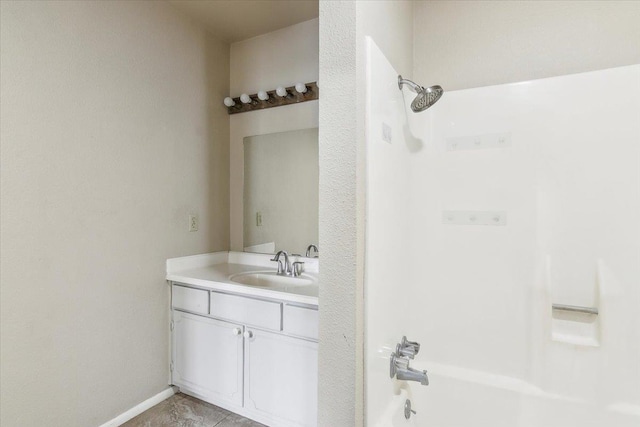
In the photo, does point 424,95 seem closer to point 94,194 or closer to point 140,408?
point 94,194

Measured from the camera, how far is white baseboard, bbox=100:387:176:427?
6.12ft

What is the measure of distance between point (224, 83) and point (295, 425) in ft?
8.04

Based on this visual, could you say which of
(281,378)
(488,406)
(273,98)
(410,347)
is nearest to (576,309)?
(488,406)

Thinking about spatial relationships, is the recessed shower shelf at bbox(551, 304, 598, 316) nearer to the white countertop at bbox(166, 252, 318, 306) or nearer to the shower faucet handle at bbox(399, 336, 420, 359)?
the shower faucet handle at bbox(399, 336, 420, 359)

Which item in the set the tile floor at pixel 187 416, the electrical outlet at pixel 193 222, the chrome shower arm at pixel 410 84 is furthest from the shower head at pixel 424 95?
the tile floor at pixel 187 416

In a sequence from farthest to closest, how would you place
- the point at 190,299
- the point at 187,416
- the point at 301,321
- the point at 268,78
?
the point at 268,78 < the point at 190,299 < the point at 187,416 < the point at 301,321

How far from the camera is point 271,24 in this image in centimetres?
237

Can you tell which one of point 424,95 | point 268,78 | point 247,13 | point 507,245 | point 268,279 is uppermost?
point 247,13

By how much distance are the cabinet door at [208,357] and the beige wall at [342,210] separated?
1.00m

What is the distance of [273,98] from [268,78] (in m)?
0.20

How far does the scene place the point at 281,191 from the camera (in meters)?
2.41

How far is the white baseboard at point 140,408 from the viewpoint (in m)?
1.86

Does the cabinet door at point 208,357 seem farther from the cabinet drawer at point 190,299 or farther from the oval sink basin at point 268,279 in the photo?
the oval sink basin at point 268,279

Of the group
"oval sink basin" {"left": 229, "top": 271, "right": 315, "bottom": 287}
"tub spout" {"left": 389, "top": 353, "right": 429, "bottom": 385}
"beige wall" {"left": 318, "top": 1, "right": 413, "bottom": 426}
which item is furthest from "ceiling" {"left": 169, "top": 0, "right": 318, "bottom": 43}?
"tub spout" {"left": 389, "top": 353, "right": 429, "bottom": 385}
